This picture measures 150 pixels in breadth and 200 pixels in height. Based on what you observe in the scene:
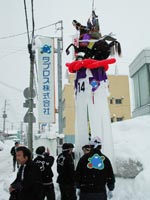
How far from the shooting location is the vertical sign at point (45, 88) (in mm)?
10398

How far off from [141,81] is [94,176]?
35.7 ft

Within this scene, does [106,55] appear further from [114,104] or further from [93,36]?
[114,104]

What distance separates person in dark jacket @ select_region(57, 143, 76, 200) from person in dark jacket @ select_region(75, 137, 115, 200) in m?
1.49

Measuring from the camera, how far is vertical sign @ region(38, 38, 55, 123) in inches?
409

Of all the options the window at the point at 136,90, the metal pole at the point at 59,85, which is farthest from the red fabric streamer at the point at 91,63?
the window at the point at 136,90

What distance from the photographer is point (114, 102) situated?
33.4 meters

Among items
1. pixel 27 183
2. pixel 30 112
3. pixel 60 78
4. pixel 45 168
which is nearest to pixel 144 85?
pixel 60 78

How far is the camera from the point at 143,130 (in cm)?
796

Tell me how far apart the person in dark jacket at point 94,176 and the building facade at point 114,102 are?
27665mm

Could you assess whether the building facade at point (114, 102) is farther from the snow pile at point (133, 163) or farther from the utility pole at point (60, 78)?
the snow pile at point (133, 163)

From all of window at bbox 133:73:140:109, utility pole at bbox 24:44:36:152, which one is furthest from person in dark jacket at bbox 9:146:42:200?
window at bbox 133:73:140:109

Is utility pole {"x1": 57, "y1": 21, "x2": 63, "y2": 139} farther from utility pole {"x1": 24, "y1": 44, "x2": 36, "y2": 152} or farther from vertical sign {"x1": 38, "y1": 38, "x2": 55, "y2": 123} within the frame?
utility pole {"x1": 24, "y1": 44, "x2": 36, "y2": 152}

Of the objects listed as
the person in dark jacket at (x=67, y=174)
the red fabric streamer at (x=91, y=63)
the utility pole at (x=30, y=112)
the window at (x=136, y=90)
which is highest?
the window at (x=136, y=90)

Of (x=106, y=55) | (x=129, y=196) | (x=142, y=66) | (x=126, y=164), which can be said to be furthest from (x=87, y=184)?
(x=142, y=66)
